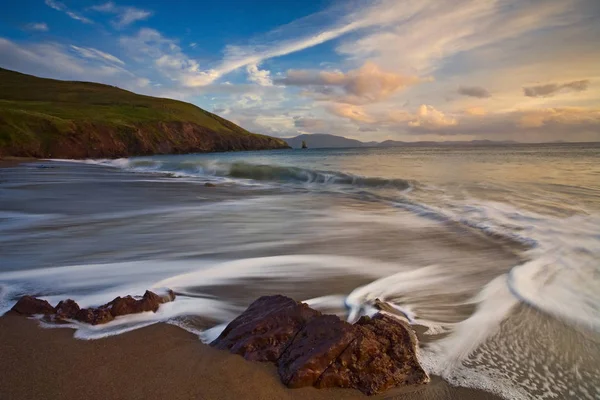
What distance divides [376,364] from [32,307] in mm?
3373

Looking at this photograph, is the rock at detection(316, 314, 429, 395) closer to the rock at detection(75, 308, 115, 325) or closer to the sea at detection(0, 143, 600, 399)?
the sea at detection(0, 143, 600, 399)

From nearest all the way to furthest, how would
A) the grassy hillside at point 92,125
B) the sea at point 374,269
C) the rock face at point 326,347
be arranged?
1. the rock face at point 326,347
2. the sea at point 374,269
3. the grassy hillside at point 92,125

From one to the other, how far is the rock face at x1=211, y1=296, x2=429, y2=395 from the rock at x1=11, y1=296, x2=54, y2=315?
6.10 feet

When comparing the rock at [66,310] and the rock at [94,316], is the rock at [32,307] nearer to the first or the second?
the rock at [66,310]

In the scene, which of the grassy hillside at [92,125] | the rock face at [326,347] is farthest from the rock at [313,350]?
the grassy hillside at [92,125]

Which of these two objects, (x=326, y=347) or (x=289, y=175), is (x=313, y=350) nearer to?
(x=326, y=347)

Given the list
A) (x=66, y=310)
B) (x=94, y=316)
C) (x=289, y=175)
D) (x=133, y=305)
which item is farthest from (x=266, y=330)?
(x=289, y=175)

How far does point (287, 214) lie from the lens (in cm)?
1146

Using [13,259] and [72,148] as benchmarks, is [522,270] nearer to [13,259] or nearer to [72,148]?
[13,259]

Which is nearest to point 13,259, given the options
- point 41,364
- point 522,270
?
point 41,364

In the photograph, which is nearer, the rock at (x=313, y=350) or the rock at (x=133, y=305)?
the rock at (x=313, y=350)

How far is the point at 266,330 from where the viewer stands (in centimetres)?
322

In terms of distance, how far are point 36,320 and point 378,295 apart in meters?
3.60

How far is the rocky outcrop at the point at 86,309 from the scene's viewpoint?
3707mm
